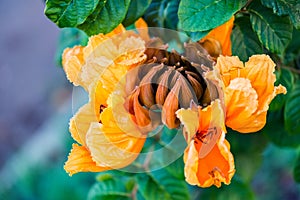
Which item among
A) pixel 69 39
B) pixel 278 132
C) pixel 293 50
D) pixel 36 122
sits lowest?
pixel 36 122

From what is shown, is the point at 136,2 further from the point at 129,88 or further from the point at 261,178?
the point at 261,178

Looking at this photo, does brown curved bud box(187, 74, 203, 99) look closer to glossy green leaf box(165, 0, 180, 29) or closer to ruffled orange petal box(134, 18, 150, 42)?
ruffled orange petal box(134, 18, 150, 42)

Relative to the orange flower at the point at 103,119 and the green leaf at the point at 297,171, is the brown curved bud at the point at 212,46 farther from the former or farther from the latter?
the green leaf at the point at 297,171

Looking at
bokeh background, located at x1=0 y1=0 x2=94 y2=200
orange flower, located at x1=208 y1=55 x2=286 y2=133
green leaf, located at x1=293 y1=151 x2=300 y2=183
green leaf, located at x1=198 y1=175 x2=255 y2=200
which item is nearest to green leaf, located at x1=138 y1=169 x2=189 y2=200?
green leaf, located at x1=198 y1=175 x2=255 y2=200

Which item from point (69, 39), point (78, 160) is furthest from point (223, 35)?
point (69, 39)

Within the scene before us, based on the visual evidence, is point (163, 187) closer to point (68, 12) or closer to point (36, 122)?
point (68, 12)

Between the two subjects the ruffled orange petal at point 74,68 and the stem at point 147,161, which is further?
the stem at point 147,161

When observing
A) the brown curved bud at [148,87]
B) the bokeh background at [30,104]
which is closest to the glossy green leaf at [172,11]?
the brown curved bud at [148,87]

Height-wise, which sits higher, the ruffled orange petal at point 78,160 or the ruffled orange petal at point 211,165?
the ruffled orange petal at point 78,160
